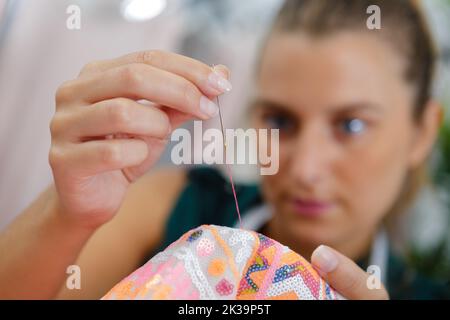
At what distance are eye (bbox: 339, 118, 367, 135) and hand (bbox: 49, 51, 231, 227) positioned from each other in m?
0.52

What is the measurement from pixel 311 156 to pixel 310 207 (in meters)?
0.12

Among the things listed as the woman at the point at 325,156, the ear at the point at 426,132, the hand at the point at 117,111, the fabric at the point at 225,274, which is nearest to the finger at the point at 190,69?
the hand at the point at 117,111

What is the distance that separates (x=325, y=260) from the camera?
56cm

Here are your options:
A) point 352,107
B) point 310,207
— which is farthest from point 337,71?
point 310,207

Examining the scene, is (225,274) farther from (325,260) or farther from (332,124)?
(332,124)

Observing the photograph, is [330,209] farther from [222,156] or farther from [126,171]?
[126,171]

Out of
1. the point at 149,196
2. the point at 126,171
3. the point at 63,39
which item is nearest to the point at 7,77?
the point at 63,39

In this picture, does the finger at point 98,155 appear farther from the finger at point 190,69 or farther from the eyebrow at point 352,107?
the eyebrow at point 352,107

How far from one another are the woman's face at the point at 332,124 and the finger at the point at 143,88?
1.70 ft

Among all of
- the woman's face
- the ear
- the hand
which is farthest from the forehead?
the hand

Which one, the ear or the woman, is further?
the ear

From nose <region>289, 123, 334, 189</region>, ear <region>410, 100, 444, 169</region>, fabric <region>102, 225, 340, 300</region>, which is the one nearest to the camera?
fabric <region>102, 225, 340, 300</region>

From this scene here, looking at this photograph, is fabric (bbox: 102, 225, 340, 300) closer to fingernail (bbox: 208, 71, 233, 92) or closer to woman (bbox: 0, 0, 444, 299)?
fingernail (bbox: 208, 71, 233, 92)

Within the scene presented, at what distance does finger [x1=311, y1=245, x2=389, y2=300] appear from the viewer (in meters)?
0.57
